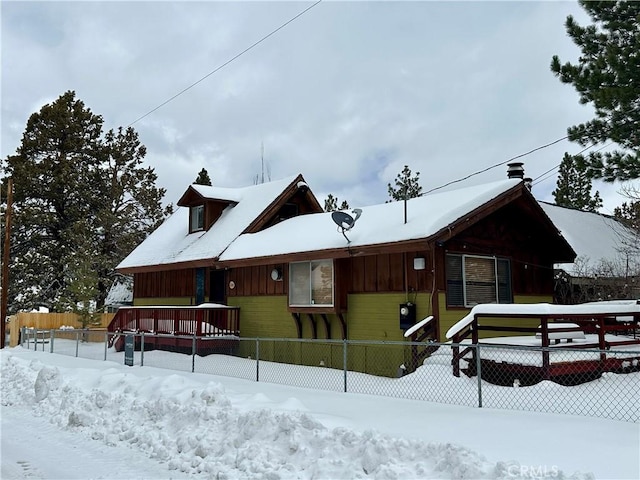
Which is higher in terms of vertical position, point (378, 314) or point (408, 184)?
point (408, 184)

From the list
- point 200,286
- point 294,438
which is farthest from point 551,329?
point 200,286

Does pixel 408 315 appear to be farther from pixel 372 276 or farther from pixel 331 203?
pixel 331 203

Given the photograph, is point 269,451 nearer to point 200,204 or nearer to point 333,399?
point 333,399

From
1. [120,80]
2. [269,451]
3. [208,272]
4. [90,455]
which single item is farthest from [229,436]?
[120,80]

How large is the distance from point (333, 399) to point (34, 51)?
13.4 meters

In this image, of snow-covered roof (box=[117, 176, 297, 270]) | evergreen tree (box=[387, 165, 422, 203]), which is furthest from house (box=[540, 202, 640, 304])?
evergreen tree (box=[387, 165, 422, 203])

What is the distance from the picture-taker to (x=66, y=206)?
34000 millimetres

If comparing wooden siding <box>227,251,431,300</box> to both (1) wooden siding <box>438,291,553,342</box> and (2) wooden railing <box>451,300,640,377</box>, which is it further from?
(2) wooden railing <box>451,300,640,377</box>

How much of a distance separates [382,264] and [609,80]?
665cm

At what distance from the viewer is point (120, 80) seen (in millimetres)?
18984

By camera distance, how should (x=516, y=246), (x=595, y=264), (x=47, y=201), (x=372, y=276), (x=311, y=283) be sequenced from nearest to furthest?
1. (x=372, y=276)
2. (x=311, y=283)
3. (x=516, y=246)
4. (x=595, y=264)
5. (x=47, y=201)

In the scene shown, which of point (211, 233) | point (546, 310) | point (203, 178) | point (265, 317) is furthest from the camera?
point (203, 178)

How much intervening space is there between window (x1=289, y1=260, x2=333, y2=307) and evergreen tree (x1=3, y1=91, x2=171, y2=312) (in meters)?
20.3

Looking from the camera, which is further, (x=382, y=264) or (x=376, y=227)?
(x=376, y=227)
